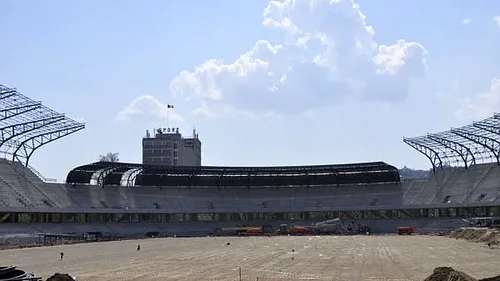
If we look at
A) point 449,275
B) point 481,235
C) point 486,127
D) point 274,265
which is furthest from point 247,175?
point 449,275

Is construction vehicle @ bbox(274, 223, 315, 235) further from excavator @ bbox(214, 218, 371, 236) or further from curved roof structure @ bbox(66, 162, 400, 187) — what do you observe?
curved roof structure @ bbox(66, 162, 400, 187)

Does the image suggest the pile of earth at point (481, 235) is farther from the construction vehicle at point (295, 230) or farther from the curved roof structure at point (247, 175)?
the curved roof structure at point (247, 175)

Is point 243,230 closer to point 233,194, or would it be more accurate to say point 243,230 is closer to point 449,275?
point 233,194

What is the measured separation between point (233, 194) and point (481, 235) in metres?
65.8

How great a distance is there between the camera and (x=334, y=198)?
126 meters

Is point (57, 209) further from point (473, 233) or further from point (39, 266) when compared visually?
point (473, 233)

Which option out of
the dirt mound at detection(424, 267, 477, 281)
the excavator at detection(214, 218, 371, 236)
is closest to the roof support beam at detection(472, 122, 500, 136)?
the excavator at detection(214, 218, 371, 236)

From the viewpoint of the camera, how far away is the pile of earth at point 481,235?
220 feet

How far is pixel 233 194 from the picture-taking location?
432 feet

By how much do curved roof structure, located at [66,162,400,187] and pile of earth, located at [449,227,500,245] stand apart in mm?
40720

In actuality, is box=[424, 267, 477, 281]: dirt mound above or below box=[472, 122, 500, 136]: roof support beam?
below

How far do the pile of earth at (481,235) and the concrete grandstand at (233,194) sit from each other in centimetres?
2039

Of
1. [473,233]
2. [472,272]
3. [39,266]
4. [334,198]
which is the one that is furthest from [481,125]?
[39,266]

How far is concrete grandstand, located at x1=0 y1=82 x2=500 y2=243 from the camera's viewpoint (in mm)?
101312
